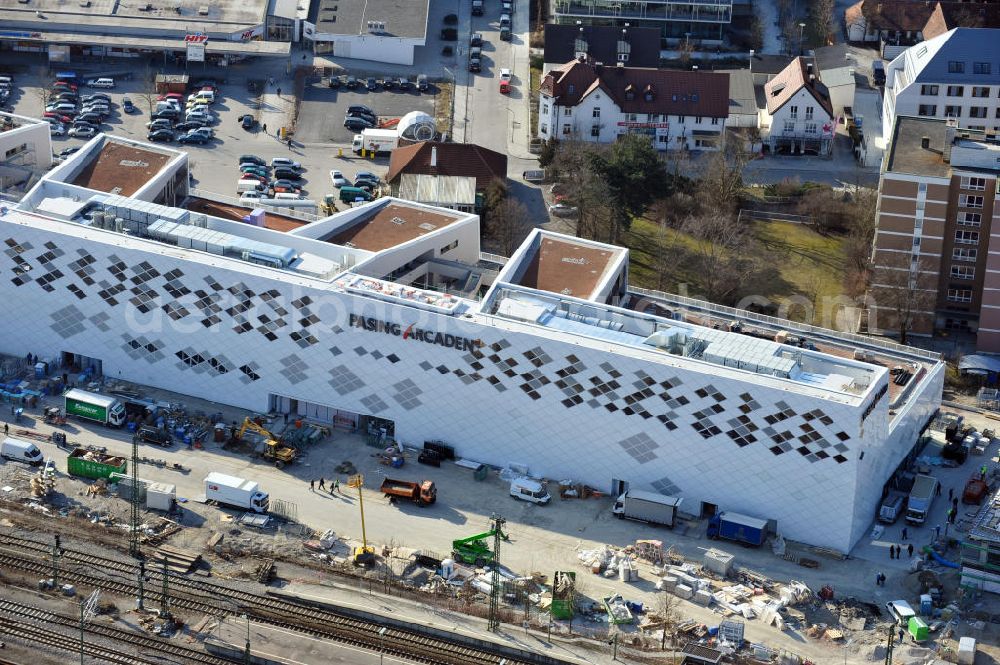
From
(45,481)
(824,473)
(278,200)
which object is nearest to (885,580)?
(824,473)

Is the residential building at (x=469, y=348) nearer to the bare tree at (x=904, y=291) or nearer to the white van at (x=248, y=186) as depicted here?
the bare tree at (x=904, y=291)

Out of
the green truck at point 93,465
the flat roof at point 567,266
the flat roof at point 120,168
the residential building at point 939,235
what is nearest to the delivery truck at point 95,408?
the green truck at point 93,465

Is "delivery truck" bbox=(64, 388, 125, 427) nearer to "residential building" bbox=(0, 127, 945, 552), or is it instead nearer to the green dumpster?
"residential building" bbox=(0, 127, 945, 552)

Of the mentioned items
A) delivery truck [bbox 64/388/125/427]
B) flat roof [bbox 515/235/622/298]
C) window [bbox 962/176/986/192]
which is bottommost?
delivery truck [bbox 64/388/125/427]

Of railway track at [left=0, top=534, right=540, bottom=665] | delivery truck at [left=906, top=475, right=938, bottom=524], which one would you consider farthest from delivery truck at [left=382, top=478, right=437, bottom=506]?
delivery truck at [left=906, top=475, right=938, bottom=524]

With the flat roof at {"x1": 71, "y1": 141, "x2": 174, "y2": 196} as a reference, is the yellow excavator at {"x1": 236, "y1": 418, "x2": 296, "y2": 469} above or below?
below

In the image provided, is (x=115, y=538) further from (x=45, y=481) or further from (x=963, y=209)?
(x=963, y=209)

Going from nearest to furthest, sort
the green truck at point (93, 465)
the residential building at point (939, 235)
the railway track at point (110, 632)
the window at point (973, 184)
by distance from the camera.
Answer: the railway track at point (110, 632), the green truck at point (93, 465), the window at point (973, 184), the residential building at point (939, 235)
